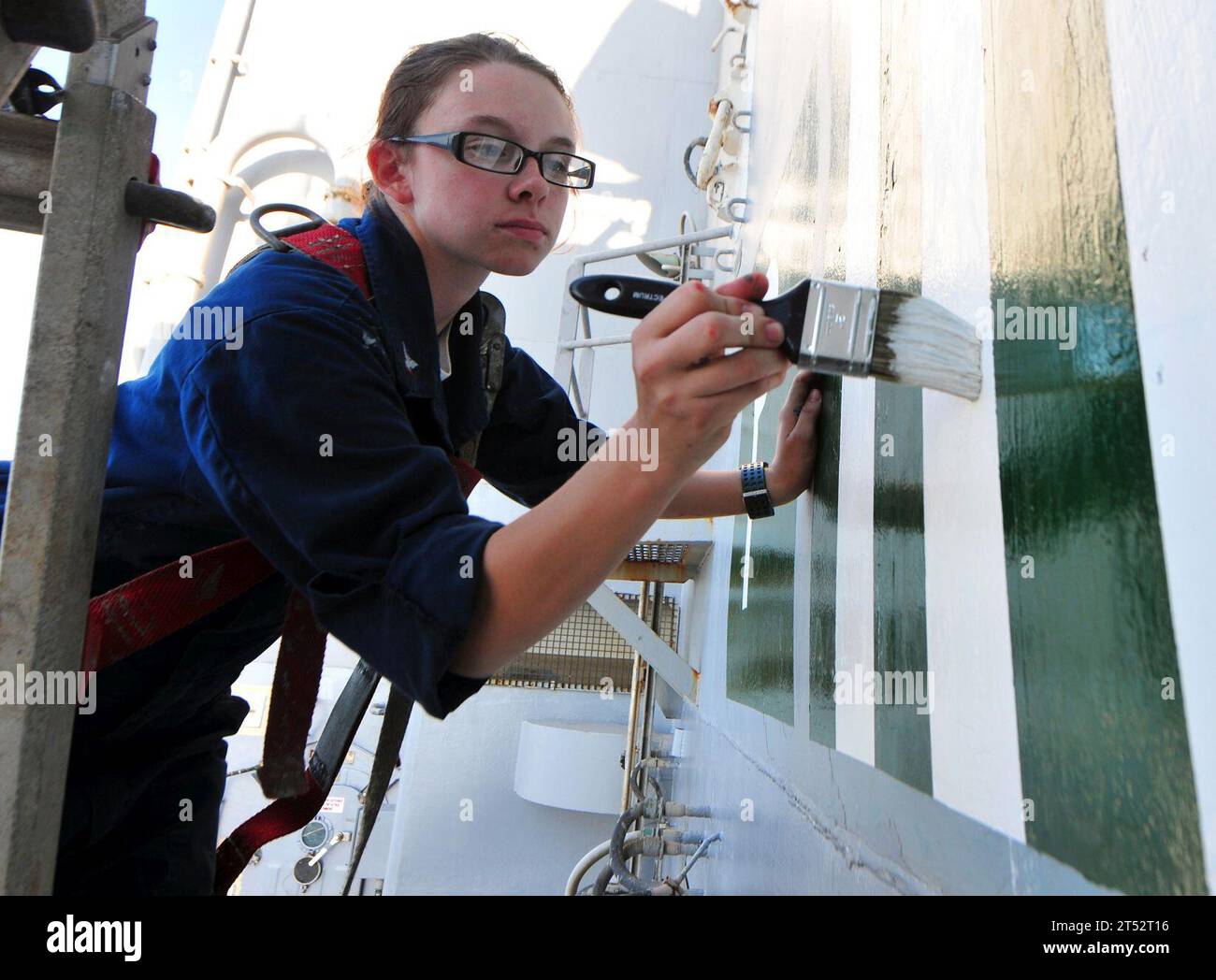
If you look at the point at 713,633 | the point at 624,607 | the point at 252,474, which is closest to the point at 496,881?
the point at 624,607

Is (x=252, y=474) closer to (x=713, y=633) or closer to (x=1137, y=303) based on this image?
(x=1137, y=303)

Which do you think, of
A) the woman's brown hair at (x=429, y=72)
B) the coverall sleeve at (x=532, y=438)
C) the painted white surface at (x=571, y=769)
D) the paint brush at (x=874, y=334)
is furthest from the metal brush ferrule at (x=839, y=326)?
the painted white surface at (x=571, y=769)

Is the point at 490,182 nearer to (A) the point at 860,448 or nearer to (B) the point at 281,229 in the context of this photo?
(B) the point at 281,229

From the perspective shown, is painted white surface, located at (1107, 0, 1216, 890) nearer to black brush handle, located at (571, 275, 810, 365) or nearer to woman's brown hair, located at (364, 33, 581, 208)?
black brush handle, located at (571, 275, 810, 365)

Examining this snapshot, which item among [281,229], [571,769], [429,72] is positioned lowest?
[571,769]

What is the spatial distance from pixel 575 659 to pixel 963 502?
3.98 metres

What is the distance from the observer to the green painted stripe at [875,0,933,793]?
65 centimetres

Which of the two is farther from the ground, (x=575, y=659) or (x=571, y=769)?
(x=575, y=659)

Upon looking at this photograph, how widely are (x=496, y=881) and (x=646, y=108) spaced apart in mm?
4316

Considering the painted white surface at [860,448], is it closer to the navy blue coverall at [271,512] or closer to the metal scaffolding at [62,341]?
the navy blue coverall at [271,512]

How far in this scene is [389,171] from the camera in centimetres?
102

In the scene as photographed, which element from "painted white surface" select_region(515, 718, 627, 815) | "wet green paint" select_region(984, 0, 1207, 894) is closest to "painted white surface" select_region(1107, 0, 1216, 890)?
"wet green paint" select_region(984, 0, 1207, 894)

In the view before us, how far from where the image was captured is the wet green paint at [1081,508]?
38cm

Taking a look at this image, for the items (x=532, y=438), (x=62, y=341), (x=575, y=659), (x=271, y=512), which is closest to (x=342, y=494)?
(x=271, y=512)
